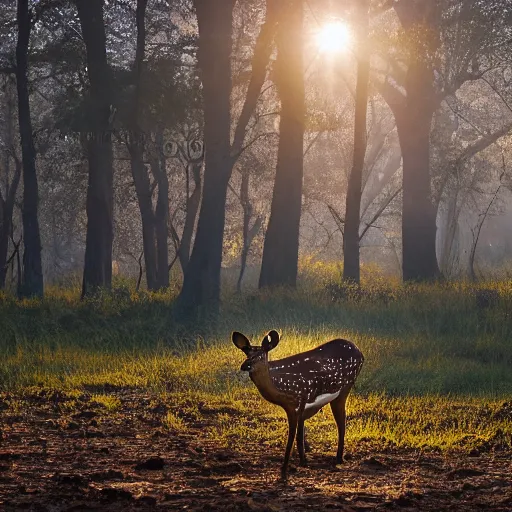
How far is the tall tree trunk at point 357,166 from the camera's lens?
2567cm

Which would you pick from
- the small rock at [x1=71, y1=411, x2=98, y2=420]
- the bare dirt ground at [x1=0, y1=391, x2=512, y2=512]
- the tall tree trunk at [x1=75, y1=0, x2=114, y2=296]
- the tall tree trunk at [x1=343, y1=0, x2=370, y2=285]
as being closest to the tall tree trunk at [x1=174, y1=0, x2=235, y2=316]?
the tall tree trunk at [x1=75, y1=0, x2=114, y2=296]

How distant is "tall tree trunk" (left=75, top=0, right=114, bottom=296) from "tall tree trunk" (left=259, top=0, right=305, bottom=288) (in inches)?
157

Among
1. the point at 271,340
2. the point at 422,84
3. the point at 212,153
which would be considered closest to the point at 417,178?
the point at 422,84

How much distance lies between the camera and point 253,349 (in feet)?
19.9

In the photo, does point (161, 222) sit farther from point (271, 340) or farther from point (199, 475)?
point (271, 340)

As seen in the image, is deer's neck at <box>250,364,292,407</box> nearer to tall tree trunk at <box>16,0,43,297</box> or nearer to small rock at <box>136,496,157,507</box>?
small rock at <box>136,496,157,507</box>

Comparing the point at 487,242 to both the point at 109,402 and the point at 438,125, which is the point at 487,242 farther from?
the point at 109,402

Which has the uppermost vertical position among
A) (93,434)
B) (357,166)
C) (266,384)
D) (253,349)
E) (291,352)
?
(357,166)

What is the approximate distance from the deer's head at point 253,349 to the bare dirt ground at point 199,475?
32.3 inches

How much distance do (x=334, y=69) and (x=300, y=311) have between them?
16808 millimetres

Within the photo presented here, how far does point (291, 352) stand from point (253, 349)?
758cm

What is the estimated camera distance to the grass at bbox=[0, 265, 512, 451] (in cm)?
998

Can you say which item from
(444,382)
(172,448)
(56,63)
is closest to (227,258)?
(56,63)

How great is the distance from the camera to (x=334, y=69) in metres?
34.2
